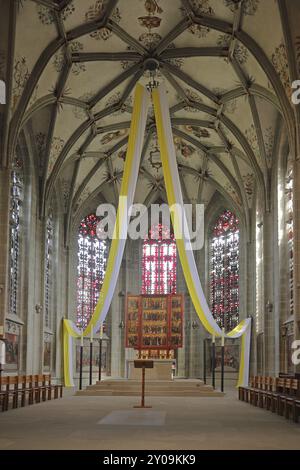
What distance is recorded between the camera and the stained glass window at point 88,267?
3438 cm

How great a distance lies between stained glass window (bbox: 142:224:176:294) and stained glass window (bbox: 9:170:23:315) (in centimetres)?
1186

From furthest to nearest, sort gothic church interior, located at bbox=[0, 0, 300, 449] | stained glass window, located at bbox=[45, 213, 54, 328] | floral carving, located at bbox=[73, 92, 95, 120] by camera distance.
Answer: stained glass window, located at bbox=[45, 213, 54, 328], floral carving, located at bbox=[73, 92, 95, 120], gothic church interior, located at bbox=[0, 0, 300, 449]

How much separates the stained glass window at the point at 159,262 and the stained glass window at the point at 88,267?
2.45 metres

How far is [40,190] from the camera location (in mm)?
28031

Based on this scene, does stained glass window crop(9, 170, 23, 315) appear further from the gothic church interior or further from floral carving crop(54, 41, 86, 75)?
floral carving crop(54, 41, 86, 75)

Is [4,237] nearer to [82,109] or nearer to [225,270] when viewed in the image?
[82,109]

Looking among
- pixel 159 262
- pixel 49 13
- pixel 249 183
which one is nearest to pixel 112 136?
pixel 249 183

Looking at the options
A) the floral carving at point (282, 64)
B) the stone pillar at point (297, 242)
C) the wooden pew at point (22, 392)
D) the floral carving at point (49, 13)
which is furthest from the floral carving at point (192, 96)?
the wooden pew at point (22, 392)

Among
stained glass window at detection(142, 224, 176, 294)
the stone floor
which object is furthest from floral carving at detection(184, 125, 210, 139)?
the stone floor

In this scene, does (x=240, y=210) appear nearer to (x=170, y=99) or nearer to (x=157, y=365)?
(x=170, y=99)

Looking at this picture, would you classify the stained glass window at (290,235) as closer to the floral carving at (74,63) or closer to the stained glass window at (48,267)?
the floral carving at (74,63)

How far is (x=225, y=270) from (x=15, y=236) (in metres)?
12.6

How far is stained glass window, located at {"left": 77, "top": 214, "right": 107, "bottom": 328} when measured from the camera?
34375mm

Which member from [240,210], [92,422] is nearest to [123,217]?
[92,422]
